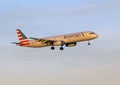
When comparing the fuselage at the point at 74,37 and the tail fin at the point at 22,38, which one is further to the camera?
the tail fin at the point at 22,38

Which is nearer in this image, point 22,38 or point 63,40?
point 63,40

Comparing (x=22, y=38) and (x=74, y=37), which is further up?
(x=74, y=37)

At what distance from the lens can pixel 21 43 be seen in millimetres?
185000

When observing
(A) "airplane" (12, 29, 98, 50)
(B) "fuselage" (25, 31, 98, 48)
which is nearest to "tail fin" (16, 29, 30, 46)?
(A) "airplane" (12, 29, 98, 50)

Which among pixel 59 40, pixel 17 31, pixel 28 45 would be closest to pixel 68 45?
pixel 59 40

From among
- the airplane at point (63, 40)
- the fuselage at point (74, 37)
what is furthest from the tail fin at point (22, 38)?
the fuselage at point (74, 37)

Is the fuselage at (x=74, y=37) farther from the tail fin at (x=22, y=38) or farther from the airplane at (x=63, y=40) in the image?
the tail fin at (x=22, y=38)

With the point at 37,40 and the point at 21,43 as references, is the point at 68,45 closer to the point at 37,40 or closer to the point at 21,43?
the point at 37,40

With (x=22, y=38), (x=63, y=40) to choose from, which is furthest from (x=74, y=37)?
(x=22, y=38)

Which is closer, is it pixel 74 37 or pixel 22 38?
pixel 74 37

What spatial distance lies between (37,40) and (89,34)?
2086 centimetres

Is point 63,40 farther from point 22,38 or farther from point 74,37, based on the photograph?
point 22,38

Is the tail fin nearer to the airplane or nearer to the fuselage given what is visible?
the airplane

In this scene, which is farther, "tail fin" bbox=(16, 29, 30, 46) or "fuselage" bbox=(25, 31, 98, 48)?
"tail fin" bbox=(16, 29, 30, 46)
